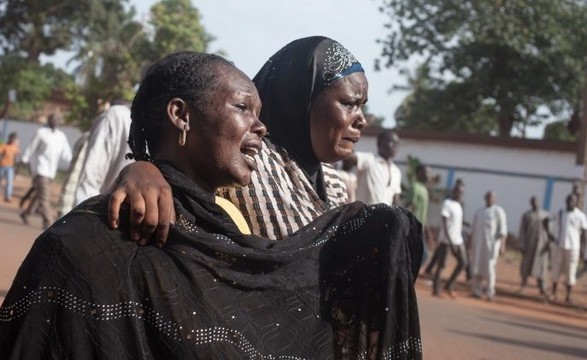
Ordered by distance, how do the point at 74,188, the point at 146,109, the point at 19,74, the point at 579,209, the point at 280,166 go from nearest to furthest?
the point at 146,109, the point at 280,166, the point at 74,188, the point at 579,209, the point at 19,74

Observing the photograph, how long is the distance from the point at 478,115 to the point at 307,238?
29.6 meters

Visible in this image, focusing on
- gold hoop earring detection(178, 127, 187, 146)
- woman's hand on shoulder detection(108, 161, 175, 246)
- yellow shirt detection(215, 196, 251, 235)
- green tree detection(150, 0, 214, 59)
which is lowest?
yellow shirt detection(215, 196, 251, 235)

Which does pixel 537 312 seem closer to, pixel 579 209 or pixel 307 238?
pixel 579 209

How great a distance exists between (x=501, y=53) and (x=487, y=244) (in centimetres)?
1365

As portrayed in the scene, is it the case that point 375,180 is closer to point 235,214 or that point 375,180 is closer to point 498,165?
point 235,214

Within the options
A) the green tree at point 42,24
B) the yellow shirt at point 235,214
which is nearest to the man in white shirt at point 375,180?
the yellow shirt at point 235,214

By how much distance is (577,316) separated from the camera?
15016 millimetres

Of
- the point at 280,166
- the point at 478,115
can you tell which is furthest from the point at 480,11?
the point at 280,166

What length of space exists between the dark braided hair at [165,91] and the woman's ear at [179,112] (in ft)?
0.04

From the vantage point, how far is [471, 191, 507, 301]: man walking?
16.2 metres

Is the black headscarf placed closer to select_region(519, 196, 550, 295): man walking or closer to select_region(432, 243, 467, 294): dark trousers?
select_region(432, 243, 467, 294): dark trousers

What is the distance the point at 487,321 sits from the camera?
11.9 meters

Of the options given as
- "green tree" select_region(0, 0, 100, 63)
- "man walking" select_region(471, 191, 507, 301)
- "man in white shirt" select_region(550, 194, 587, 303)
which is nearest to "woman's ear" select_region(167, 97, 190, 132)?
"man walking" select_region(471, 191, 507, 301)

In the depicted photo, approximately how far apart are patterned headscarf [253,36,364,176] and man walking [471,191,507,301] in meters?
13.4
